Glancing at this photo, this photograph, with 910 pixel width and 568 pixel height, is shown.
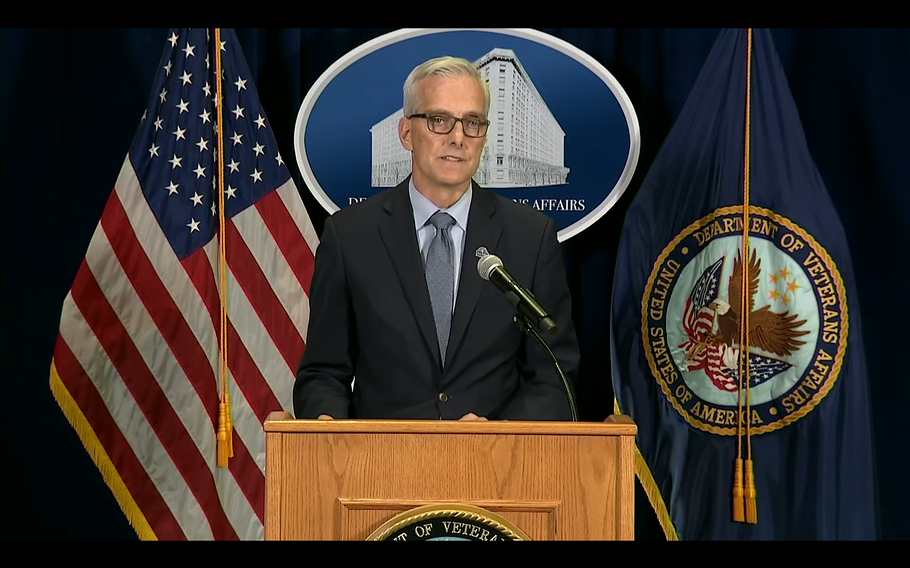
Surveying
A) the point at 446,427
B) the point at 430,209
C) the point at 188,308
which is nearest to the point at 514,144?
the point at 430,209

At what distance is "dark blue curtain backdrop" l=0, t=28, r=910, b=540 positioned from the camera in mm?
3842

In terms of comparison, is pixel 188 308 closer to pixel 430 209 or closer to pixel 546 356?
pixel 430 209

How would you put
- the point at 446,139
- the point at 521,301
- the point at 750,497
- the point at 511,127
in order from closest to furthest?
the point at 521,301
the point at 446,139
the point at 750,497
the point at 511,127

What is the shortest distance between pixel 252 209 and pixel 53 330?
949mm

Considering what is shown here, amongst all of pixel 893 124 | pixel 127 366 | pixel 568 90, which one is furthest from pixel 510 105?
pixel 127 366

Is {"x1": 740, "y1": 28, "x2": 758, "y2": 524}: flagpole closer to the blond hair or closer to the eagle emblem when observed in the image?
the eagle emblem

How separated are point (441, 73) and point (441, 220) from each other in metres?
0.43

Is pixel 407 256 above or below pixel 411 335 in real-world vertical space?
above

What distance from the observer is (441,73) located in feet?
9.80

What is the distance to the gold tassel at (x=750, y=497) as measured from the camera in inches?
139

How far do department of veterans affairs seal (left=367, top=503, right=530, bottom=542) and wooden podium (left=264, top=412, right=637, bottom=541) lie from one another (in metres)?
0.03

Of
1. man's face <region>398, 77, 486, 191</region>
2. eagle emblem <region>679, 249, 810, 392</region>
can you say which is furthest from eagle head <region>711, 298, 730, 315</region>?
man's face <region>398, 77, 486, 191</region>

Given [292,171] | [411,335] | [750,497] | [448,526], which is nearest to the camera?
[448,526]
